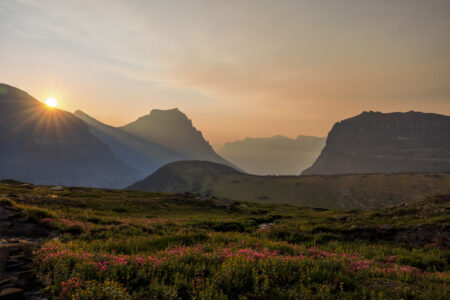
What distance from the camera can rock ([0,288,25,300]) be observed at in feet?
18.5

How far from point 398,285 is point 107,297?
8408 millimetres

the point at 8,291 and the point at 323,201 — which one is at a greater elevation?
the point at 8,291

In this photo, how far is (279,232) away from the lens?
59.1 feet

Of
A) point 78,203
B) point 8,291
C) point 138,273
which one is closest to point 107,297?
point 138,273

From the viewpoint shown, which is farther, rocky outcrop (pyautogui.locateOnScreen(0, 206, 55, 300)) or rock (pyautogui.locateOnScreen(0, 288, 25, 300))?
rocky outcrop (pyautogui.locateOnScreen(0, 206, 55, 300))

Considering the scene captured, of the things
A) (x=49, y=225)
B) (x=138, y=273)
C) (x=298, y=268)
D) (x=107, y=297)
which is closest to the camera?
(x=107, y=297)

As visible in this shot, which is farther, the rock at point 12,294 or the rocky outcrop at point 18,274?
the rocky outcrop at point 18,274

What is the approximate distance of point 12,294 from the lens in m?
5.75

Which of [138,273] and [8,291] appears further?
[138,273]

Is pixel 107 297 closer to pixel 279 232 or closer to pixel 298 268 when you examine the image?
pixel 298 268

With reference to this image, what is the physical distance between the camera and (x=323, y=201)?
194 meters

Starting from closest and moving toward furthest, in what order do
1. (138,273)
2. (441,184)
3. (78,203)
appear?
(138,273) → (78,203) → (441,184)

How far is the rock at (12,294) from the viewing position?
565 centimetres

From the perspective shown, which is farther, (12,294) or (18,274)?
(18,274)
